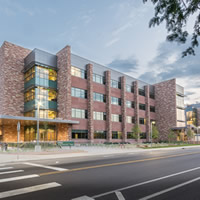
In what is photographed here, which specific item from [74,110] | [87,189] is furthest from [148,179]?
[74,110]

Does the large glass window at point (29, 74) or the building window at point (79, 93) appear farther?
the building window at point (79, 93)

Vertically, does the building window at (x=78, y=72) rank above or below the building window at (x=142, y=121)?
above

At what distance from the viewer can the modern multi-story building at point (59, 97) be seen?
38844 millimetres

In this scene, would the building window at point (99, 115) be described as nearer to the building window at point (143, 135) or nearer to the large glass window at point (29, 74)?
the building window at point (143, 135)

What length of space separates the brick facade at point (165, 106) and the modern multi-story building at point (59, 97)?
15529 millimetres

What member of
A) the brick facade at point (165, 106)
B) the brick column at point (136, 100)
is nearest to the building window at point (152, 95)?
the brick facade at point (165, 106)

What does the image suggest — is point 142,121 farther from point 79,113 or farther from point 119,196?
point 119,196

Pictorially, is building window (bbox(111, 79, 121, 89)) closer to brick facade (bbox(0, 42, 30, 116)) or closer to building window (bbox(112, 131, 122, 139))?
building window (bbox(112, 131, 122, 139))

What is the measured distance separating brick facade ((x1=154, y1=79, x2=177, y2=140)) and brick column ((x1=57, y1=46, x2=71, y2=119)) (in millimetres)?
34705

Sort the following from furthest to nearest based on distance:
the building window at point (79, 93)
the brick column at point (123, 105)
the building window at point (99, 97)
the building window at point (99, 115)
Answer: the brick column at point (123, 105)
the building window at point (99, 97)
the building window at point (99, 115)
the building window at point (79, 93)

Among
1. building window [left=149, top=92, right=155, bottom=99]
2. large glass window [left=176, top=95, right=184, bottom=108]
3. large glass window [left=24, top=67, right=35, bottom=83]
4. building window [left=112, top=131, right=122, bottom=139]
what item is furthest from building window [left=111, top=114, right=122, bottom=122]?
large glass window [left=176, top=95, right=184, bottom=108]

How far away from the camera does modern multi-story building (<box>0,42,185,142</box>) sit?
38844 mm

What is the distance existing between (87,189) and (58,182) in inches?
57.7

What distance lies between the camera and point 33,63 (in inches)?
1523
